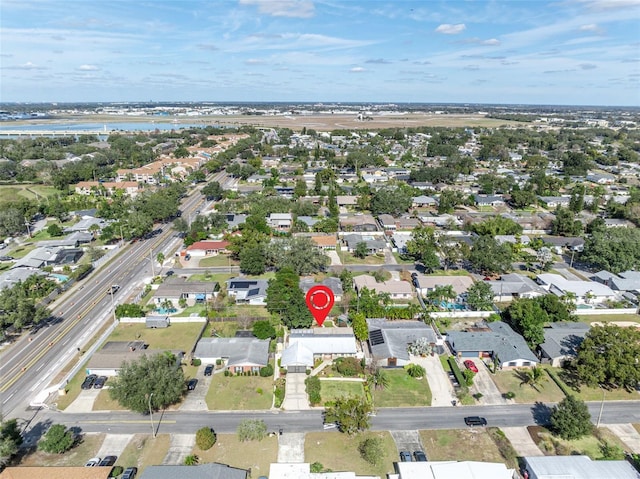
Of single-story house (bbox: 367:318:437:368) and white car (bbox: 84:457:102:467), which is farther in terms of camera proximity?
single-story house (bbox: 367:318:437:368)

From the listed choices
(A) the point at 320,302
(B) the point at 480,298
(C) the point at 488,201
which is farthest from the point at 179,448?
(C) the point at 488,201

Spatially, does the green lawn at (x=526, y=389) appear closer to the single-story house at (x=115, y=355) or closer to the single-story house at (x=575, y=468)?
the single-story house at (x=575, y=468)

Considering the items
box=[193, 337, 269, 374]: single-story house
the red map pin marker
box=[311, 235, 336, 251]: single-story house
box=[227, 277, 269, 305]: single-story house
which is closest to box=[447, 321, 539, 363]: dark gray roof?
the red map pin marker

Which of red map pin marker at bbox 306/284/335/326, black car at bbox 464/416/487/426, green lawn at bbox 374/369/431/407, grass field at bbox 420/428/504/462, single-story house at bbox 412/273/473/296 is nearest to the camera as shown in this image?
grass field at bbox 420/428/504/462

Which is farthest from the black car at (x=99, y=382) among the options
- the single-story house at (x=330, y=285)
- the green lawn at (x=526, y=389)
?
the green lawn at (x=526, y=389)

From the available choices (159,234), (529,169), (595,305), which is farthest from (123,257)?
(529,169)

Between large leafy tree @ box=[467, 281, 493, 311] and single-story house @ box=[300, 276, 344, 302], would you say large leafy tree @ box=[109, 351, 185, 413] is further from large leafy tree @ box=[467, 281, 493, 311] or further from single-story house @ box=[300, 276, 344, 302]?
large leafy tree @ box=[467, 281, 493, 311]

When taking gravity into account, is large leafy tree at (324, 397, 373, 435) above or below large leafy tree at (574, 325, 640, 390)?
below

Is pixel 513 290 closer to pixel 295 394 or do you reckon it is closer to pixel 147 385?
pixel 295 394
